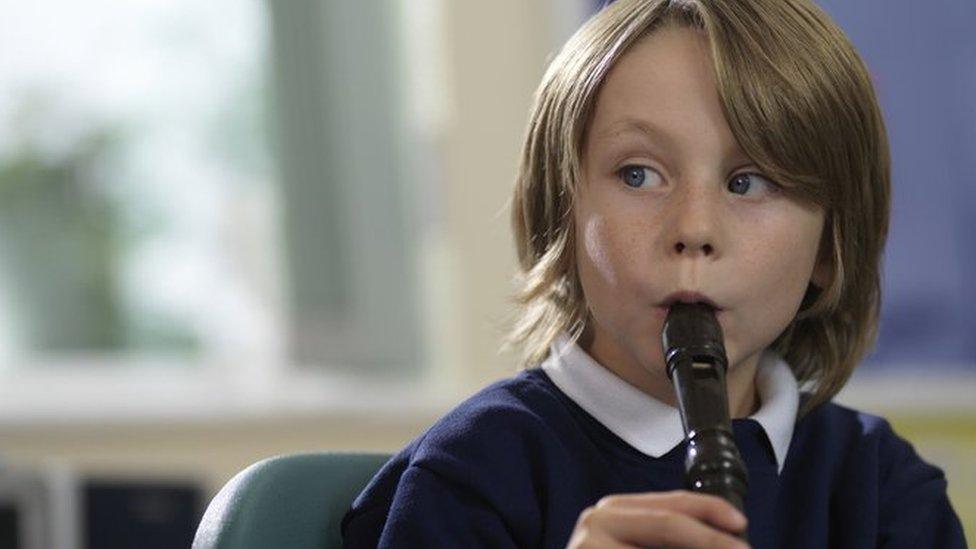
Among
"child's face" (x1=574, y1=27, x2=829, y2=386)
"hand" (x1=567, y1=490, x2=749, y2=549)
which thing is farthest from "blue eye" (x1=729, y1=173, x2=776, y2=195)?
"hand" (x1=567, y1=490, x2=749, y2=549)

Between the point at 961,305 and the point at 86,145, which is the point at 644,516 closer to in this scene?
the point at 961,305

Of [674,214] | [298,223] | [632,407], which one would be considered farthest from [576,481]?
[298,223]

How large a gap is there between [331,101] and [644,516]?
2.59 meters

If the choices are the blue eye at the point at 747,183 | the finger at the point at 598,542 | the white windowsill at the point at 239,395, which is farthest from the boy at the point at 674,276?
the white windowsill at the point at 239,395

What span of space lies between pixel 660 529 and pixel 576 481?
24 centimetres

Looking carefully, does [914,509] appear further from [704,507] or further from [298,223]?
[298,223]

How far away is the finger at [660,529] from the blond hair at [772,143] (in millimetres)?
287

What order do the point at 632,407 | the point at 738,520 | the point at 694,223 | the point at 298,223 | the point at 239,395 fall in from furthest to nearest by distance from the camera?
the point at 239,395
the point at 298,223
the point at 632,407
the point at 694,223
the point at 738,520

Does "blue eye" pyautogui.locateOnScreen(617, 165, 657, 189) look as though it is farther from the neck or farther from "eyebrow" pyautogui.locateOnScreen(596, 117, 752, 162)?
the neck

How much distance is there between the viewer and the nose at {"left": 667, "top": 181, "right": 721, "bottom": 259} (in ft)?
3.64

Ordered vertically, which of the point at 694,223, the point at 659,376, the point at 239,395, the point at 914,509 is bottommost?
the point at 239,395

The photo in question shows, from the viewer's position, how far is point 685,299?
44.2 inches

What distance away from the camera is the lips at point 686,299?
112 centimetres

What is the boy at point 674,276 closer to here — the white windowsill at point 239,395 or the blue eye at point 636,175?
the blue eye at point 636,175
